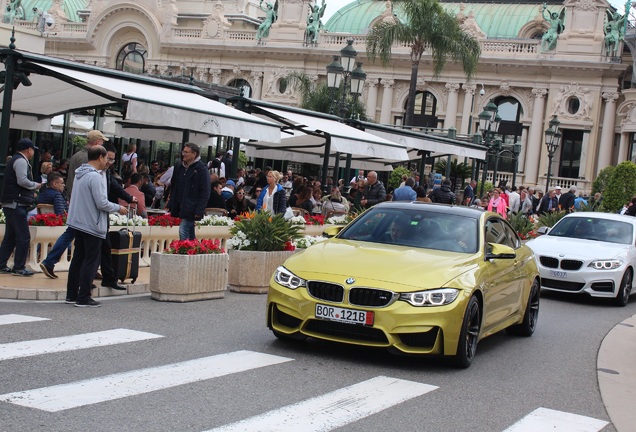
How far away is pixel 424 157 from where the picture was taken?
105 feet

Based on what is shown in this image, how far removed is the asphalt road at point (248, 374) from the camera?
6.92 m

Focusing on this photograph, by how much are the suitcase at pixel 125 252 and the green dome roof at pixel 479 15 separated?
5789cm

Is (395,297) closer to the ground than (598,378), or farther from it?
farther from it

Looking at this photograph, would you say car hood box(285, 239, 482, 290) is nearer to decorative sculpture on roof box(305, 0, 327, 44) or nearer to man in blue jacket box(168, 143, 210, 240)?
man in blue jacket box(168, 143, 210, 240)

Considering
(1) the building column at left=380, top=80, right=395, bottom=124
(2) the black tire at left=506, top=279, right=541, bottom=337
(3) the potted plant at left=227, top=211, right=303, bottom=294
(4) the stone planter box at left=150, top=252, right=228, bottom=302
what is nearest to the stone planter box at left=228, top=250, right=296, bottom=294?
(3) the potted plant at left=227, top=211, right=303, bottom=294

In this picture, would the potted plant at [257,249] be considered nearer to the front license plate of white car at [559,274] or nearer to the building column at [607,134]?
the front license plate of white car at [559,274]

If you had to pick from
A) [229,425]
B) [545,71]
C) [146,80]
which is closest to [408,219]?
[229,425]

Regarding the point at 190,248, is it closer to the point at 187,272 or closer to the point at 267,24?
the point at 187,272

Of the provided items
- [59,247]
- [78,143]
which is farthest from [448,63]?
[59,247]

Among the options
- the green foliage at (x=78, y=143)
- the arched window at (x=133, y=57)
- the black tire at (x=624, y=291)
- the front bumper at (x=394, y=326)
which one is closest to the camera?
the front bumper at (x=394, y=326)

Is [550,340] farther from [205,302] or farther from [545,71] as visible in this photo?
[545,71]

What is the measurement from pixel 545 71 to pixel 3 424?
63.5 metres

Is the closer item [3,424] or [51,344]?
[3,424]

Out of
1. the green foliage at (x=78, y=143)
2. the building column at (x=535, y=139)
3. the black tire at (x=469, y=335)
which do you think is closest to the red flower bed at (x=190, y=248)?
the black tire at (x=469, y=335)
